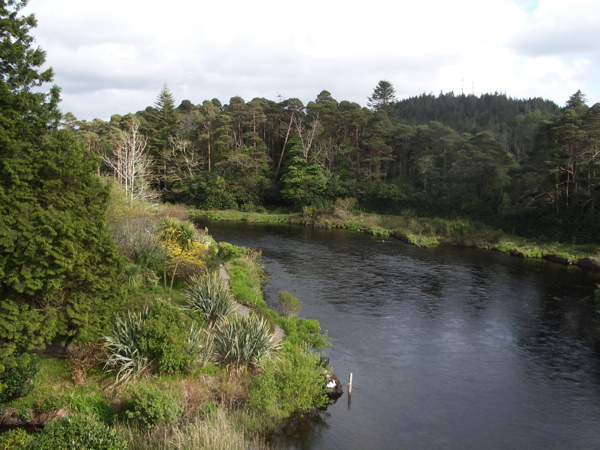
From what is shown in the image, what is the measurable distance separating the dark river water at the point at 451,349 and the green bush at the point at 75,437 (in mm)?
4321

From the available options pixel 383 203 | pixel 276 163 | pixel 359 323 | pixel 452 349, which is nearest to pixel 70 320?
pixel 359 323

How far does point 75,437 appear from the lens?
333 inches

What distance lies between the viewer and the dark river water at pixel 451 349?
1249 cm

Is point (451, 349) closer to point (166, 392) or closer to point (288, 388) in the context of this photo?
point (288, 388)

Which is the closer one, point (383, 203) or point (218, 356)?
point (218, 356)

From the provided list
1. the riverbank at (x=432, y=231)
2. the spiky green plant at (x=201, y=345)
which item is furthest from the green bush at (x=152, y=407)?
the riverbank at (x=432, y=231)

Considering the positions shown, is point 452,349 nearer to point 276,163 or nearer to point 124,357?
point 124,357

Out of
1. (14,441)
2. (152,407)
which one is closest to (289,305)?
(152,407)

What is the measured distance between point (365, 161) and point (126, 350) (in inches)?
1981

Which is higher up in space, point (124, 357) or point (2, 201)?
point (2, 201)

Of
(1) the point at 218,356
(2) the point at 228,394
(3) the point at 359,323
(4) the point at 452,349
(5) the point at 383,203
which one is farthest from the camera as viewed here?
(5) the point at 383,203

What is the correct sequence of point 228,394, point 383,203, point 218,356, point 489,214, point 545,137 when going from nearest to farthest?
1. point 228,394
2. point 218,356
3. point 545,137
4. point 489,214
5. point 383,203

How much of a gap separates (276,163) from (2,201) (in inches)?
2364

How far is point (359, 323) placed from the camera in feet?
66.8
